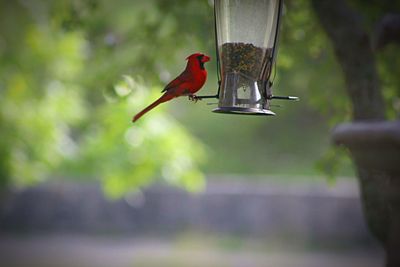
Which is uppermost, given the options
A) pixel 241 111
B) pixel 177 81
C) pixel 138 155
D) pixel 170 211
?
pixel 138 155

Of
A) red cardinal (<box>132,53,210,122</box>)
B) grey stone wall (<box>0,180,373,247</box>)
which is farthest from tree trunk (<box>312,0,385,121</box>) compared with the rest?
grey stone wall (<box>0,180,373,247</box>)

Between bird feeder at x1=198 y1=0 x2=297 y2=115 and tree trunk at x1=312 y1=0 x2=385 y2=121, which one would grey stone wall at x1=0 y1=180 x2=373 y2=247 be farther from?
bird feeder at x1=198 y1=0 x2=297 y2=115

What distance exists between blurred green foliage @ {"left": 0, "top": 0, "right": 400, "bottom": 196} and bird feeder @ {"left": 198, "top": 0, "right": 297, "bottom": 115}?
112 cm

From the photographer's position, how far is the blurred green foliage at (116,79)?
5223 millimetres

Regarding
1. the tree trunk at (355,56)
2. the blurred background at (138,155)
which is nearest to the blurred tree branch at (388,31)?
the tree trunk at (355,56)

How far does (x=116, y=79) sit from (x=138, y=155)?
2.28 meters

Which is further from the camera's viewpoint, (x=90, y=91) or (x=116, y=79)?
(x=90, y=91)

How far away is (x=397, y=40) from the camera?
12.7ft

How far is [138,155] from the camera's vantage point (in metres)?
6.84

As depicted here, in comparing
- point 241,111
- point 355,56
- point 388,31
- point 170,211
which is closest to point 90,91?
point 170,211

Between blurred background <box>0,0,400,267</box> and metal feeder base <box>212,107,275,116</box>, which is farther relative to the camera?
blurred background <box>0,0,400,267</box>

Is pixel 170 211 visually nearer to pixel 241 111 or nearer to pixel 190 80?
pixel 190 80

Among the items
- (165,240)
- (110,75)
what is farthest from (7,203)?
(110,75)

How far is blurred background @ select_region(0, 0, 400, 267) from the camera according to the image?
5320mm
